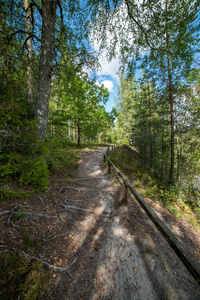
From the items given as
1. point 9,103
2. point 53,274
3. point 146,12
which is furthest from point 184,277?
point 146,12

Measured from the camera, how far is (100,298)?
5.87 ft

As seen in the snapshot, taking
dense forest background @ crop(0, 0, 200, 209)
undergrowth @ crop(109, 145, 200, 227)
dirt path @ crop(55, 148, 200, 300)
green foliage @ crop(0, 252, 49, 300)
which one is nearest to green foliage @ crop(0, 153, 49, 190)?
dense forest background @ crop(0, 0, 200, 209)

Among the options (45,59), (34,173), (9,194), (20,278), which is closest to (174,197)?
(34,173)

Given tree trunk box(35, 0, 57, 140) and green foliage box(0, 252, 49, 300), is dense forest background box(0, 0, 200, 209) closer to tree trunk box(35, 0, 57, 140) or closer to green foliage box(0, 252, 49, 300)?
tree trunk box(35, 0, 57, 140)

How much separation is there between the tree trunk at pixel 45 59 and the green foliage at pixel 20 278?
3.49 metres

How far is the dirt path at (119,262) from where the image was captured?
1893mm

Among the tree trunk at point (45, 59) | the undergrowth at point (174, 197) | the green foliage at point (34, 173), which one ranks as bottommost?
the undergrowth at point (174, 197)

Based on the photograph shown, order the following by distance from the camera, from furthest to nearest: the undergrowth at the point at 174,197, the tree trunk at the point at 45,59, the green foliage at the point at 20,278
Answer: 1. the undergrowth at the point at 174,197
2. the tree trunk at the point at 45,59
3. the green foliage at the point at 20,278

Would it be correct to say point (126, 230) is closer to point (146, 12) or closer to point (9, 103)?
point (9, 103)

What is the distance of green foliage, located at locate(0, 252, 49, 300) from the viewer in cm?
148

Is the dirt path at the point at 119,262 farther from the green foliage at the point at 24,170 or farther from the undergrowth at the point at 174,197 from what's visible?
the undergrowth at the point at 174,197

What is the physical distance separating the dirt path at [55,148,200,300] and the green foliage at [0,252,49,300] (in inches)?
12.8

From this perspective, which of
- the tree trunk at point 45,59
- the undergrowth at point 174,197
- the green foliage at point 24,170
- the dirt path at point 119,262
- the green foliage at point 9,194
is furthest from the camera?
the undergrowth at point 174,197

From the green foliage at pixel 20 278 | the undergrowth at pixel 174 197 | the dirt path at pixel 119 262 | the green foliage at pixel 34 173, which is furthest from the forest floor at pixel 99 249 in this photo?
the undergrowth at pixel 174 197
